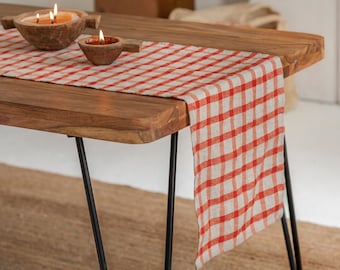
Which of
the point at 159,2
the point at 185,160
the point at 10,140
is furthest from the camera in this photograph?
the point at 159,2

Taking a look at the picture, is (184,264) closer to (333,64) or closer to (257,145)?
(257,145)

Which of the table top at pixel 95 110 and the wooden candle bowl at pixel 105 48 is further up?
the wooden candle bowl at pixel 105 48

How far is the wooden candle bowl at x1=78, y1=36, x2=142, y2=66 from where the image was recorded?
194 cm

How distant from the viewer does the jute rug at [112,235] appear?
102 inches

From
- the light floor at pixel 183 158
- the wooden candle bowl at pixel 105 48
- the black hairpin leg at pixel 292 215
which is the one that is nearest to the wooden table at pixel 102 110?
the wooden candle bowl at pixel 105 48

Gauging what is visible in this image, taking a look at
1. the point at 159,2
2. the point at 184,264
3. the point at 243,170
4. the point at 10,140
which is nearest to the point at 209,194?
the point at 243,170

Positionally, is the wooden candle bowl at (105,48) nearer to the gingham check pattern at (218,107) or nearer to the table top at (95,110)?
the gingham check pattern at (218,107)

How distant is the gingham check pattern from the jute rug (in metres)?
Result: 0.55

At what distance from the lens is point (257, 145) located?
1988 millimetres

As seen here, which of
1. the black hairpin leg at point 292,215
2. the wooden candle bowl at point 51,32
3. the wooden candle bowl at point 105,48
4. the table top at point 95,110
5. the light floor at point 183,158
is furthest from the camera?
the light floor at point 183,158

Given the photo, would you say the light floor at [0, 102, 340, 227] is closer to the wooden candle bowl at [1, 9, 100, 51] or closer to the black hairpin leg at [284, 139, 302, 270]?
the black hairpin leg at [284, 139, 302, 270]

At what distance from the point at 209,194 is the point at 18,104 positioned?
0.44m

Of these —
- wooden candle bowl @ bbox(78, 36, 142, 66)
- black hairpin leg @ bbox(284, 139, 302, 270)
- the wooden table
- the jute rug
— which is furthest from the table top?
the jute rug

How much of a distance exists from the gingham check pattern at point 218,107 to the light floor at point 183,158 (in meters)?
0.90
